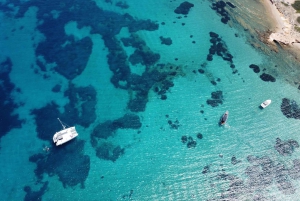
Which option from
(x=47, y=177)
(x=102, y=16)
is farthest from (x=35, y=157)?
(x=102, y=16)

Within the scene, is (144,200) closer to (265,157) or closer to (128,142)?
(128,142)

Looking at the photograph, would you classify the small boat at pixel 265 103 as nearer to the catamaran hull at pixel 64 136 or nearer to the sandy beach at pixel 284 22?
the sandy beach at pixel 284 22

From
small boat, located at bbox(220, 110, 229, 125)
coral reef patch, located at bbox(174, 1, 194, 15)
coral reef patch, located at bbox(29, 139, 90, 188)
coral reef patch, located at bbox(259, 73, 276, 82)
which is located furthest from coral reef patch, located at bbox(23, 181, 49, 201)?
coral reef patch, located at bbox(174, 1, 194, 15)

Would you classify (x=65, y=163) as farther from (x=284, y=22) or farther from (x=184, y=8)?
(x=284, y=22)

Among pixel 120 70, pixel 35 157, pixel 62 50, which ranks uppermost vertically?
pixel 120 70

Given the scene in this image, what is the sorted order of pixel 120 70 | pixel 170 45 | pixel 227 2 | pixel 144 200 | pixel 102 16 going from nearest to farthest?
pixel 144 200, pixel 120 70, pixel 170 45, pixel 102 16, pixel 227 2

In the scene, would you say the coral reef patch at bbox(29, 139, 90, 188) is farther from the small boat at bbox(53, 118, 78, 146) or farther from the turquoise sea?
the small boat at bbox(53, 118, 78, 146)

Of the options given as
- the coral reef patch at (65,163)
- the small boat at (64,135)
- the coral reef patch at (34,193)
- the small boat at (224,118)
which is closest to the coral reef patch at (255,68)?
the small boat at (224,118)
